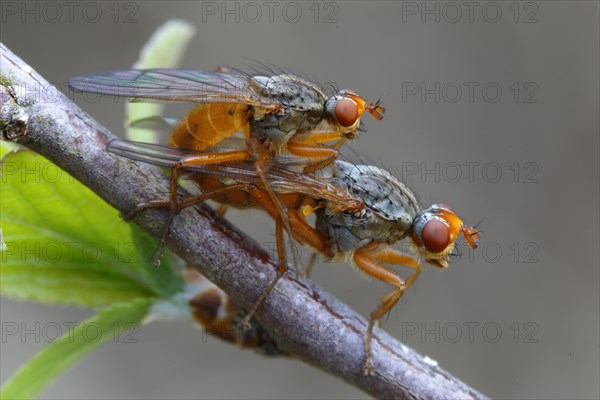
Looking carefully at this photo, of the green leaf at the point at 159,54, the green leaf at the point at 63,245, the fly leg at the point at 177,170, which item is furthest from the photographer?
the green leaf at the point at 159,54

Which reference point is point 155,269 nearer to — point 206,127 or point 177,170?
point 177,170

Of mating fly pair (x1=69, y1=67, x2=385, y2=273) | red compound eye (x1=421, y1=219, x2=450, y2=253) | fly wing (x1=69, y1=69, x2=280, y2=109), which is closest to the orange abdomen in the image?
mating fly pair (x1=69, y1=67, x2=385, y2=273)

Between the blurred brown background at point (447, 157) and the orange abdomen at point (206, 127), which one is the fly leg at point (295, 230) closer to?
the orange abdomen at point (206, 127)

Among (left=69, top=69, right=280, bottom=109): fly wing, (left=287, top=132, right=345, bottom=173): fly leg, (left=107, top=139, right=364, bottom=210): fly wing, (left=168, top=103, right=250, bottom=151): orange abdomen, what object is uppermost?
(left=69, top=69, right=280, bottom=109): fly wing

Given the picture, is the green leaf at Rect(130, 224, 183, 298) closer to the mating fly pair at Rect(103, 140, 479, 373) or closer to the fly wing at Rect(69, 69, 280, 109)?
the mating fly pair at Rect(103, 140, 479, 373)

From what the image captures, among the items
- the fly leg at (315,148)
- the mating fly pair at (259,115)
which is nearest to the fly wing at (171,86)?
the mating fly pair at (259,115)

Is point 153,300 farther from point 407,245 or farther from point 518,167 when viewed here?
point 518,167

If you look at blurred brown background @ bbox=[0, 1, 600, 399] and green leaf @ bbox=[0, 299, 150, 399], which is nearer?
green leaf @ bbox=[0, 299, 150, 399]
